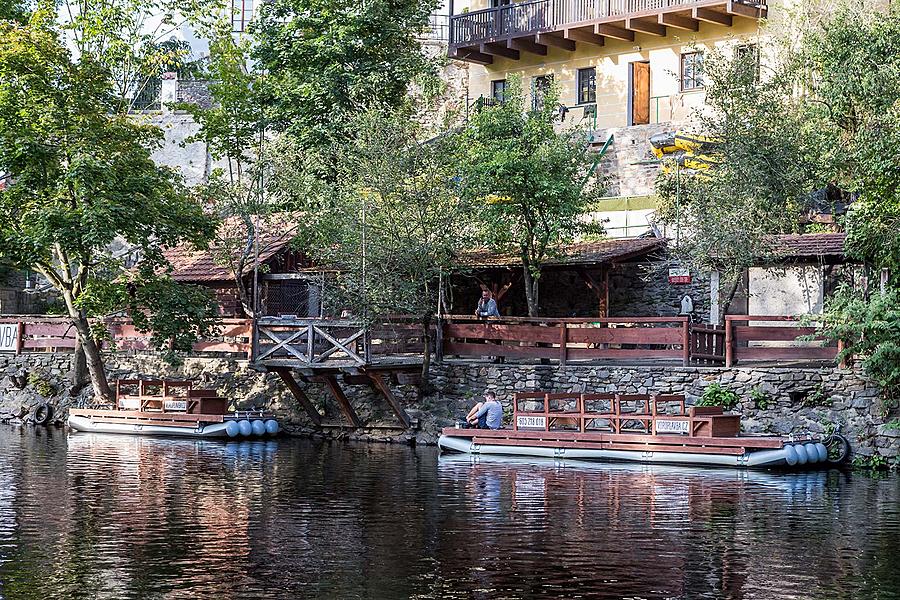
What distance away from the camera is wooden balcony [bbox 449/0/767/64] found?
39.5m

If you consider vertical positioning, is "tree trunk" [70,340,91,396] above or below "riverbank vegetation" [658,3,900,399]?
below

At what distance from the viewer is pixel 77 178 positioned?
29844 millimetres

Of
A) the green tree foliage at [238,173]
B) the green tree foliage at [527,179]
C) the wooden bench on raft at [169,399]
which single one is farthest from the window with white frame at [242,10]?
the wooden bench on raft at [169,399]

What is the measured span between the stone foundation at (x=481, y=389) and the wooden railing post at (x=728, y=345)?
29 cm

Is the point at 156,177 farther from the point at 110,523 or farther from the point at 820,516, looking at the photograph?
the point at 820,516

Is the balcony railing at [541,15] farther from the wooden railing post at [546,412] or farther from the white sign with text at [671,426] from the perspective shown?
the white sign with text at [671,426]

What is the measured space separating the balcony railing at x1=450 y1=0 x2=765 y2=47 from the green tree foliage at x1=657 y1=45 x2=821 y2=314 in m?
9.28

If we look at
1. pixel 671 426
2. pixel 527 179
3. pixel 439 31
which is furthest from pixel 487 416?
pixel 439 31

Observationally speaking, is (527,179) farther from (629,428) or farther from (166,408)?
(166,408)

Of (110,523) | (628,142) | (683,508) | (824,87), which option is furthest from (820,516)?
(628,142)

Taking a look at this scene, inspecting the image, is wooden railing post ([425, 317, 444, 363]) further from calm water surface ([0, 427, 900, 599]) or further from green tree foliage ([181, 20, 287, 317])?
calm water surface ([0, 427, 900, 599])

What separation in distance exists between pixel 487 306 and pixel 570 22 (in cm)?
1352

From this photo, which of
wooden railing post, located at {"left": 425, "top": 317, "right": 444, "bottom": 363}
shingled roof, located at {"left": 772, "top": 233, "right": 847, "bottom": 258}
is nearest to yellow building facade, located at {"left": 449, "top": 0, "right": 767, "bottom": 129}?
wooden railing post, located at {"left": 425, "top": 317, "right": 444, "bottom": 363}

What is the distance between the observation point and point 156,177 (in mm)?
31578
